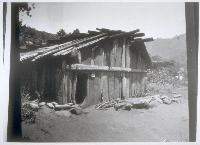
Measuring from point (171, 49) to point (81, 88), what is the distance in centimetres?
85

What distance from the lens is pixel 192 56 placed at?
8.67ft

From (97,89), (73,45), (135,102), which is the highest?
(73,45)

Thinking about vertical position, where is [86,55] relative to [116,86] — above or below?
above

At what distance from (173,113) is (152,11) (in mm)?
917

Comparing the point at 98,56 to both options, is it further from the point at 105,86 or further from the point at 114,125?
the point at 114,125

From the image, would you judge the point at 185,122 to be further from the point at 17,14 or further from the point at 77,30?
the point at 17,14

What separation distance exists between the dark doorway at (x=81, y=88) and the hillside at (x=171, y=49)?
64 cm

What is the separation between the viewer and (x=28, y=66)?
259 centimetres

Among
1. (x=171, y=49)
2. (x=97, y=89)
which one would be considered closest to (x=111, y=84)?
(x=97, y=89)

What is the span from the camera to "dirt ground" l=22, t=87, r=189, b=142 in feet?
8.45

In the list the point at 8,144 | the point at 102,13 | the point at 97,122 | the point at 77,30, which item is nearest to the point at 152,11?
the point at 102,13

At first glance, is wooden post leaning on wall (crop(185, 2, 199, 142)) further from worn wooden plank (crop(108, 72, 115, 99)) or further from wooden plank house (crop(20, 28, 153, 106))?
worn wooden plank (crop(108, 72, 115, 99))

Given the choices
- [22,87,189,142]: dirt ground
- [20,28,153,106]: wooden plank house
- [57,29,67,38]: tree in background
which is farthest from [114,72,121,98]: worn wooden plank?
[57,29,67,38]: tree in background

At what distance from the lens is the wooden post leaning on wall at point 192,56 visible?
2621 millimetres
